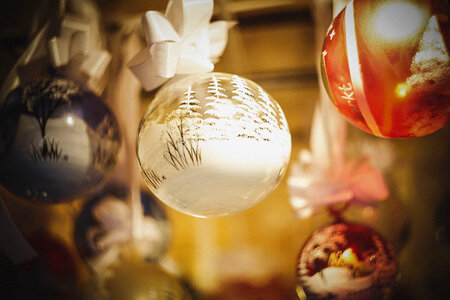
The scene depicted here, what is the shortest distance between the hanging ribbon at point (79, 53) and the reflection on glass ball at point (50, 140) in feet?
0.34

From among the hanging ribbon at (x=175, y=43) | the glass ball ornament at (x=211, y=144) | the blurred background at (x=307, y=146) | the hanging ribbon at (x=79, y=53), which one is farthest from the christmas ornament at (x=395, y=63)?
the hanging ribbon at (x=79, y=53)

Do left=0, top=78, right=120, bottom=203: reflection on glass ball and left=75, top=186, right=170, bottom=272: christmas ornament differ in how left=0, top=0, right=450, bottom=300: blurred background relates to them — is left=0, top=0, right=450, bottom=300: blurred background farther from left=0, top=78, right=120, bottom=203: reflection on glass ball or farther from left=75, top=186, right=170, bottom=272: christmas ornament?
left=0, top=78, right=120, bottom=203: reflection on glass ball

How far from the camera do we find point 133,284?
30.0 inches

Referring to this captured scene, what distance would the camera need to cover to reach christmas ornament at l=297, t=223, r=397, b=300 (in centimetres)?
62

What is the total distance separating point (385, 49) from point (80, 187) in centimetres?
57

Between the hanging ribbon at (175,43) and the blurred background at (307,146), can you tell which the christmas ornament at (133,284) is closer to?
the blurred background at (307,146)

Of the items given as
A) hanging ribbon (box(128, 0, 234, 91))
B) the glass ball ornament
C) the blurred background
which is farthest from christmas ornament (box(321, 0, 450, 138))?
the blurred background

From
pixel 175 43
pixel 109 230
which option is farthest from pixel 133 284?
pixel 175 43

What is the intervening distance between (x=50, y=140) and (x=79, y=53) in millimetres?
262

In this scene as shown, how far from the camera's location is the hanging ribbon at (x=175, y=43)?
0.61 meters

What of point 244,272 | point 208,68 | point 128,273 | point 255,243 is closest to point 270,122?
point 208,68

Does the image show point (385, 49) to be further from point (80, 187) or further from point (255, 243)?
point (255, 243)

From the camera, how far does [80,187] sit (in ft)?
2.30

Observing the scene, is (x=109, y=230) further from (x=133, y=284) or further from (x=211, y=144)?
(x=211, y=144)
